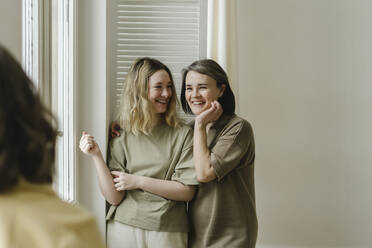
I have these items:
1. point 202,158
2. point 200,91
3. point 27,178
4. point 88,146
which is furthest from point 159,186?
point 27,178

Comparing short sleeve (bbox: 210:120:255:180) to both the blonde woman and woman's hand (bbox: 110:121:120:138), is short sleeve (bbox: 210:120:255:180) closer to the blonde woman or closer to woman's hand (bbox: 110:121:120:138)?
the blonde woman

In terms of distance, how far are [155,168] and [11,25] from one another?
Result: 938 millimetres

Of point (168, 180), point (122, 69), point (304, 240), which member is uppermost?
point (122, 69)

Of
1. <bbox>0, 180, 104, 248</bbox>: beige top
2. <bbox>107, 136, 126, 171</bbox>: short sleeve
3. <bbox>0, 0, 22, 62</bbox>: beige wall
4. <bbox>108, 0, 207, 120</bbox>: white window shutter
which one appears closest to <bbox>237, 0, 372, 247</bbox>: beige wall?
<bbox>108, 0, 207, 120</bbox>: white window shutter

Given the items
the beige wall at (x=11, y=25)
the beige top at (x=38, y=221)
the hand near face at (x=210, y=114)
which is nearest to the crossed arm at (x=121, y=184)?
the hand near face at (x=210, y=114)

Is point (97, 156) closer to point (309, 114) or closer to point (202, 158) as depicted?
point (202, 158)

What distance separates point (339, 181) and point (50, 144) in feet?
7.72

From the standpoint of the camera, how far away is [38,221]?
679 millimetres

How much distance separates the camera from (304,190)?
281 cm

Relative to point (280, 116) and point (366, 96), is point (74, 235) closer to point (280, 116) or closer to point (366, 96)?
point (280, 116)

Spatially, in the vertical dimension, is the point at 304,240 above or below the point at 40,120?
below

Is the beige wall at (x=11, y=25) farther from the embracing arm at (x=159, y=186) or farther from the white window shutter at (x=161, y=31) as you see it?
the white window shutter at (x=161, y=31)

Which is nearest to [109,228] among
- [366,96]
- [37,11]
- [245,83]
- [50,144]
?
[37,11]

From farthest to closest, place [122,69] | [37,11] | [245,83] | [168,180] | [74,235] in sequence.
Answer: [245,83], [122,69], [168,180], [37,11], [74,235]
